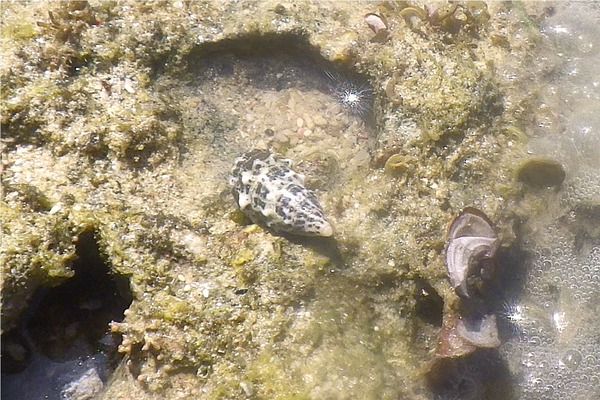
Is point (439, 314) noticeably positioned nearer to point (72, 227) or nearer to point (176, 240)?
point (176, 240)

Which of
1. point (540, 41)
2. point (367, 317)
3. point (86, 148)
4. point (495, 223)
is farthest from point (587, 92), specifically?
point (86, 148)

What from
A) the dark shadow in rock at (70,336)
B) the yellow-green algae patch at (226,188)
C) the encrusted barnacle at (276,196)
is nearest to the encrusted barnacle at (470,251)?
the yellow-green algae patch at (226,188)

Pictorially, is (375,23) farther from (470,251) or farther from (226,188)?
(470,251)

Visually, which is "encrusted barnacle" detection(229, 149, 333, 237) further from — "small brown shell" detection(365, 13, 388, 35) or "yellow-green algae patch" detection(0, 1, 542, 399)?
"small brown shell" detection(365, 13, 388, 35)

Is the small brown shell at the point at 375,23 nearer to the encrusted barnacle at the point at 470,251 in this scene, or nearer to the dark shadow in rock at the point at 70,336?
the encrusted barnacle at the point at 470,251

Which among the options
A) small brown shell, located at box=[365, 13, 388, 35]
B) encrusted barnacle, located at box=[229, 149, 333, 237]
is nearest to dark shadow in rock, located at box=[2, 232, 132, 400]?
encrusted barnacle, located at box=[229, 149, 333, 237]
